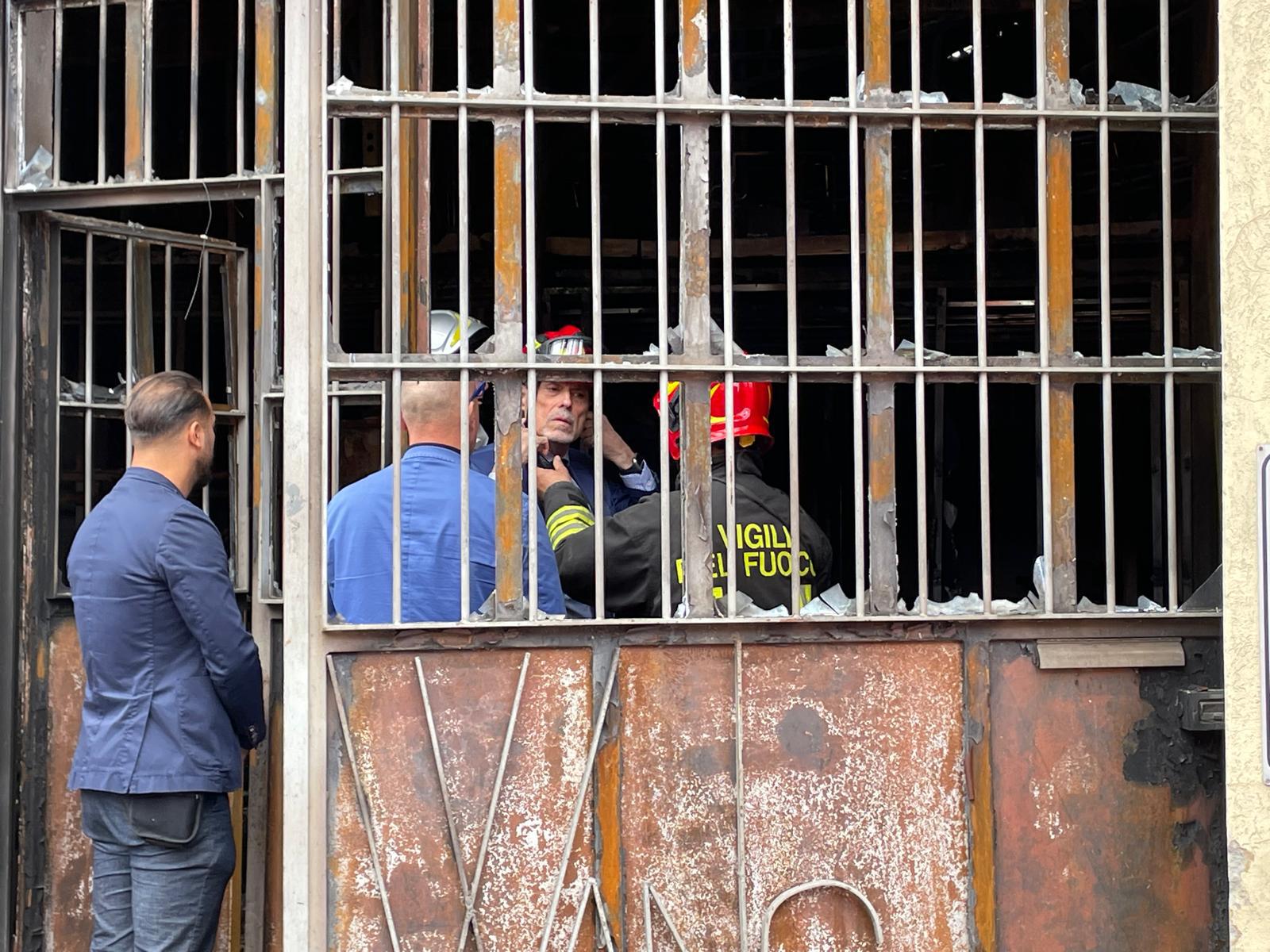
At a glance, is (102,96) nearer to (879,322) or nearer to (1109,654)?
(879,322)

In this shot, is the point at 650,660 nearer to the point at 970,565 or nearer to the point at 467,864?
the point at 467,864

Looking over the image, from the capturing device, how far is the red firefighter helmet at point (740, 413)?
12.1ft

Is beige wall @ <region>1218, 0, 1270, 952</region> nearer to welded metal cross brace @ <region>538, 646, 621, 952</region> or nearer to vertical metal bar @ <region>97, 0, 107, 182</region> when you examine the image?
welded metal cross brace @ <region>538, 646, 621, 952</region>

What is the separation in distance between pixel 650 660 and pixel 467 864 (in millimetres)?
673

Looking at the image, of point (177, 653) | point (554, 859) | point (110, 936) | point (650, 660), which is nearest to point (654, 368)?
point (650, 660)

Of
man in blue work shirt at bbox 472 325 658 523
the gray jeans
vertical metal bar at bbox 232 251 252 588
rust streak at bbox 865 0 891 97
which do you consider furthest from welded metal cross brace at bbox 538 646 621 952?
vertical metal bar at bbox 232 251 252 588

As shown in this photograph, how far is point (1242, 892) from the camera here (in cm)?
287

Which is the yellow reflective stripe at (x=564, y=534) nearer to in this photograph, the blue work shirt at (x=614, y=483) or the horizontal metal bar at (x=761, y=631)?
the horizontal metal bar at (x=761, y=631)

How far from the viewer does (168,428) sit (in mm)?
3768

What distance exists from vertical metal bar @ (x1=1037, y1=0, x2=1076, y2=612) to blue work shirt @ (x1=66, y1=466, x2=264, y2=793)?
2170 mm

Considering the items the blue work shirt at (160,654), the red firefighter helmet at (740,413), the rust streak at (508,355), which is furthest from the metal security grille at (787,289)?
the blue work shirt at (160,654)

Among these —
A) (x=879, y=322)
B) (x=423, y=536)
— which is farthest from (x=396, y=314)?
(x=879, y=322)

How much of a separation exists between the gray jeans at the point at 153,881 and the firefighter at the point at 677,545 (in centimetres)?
122

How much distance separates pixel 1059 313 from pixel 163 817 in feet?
8.96
